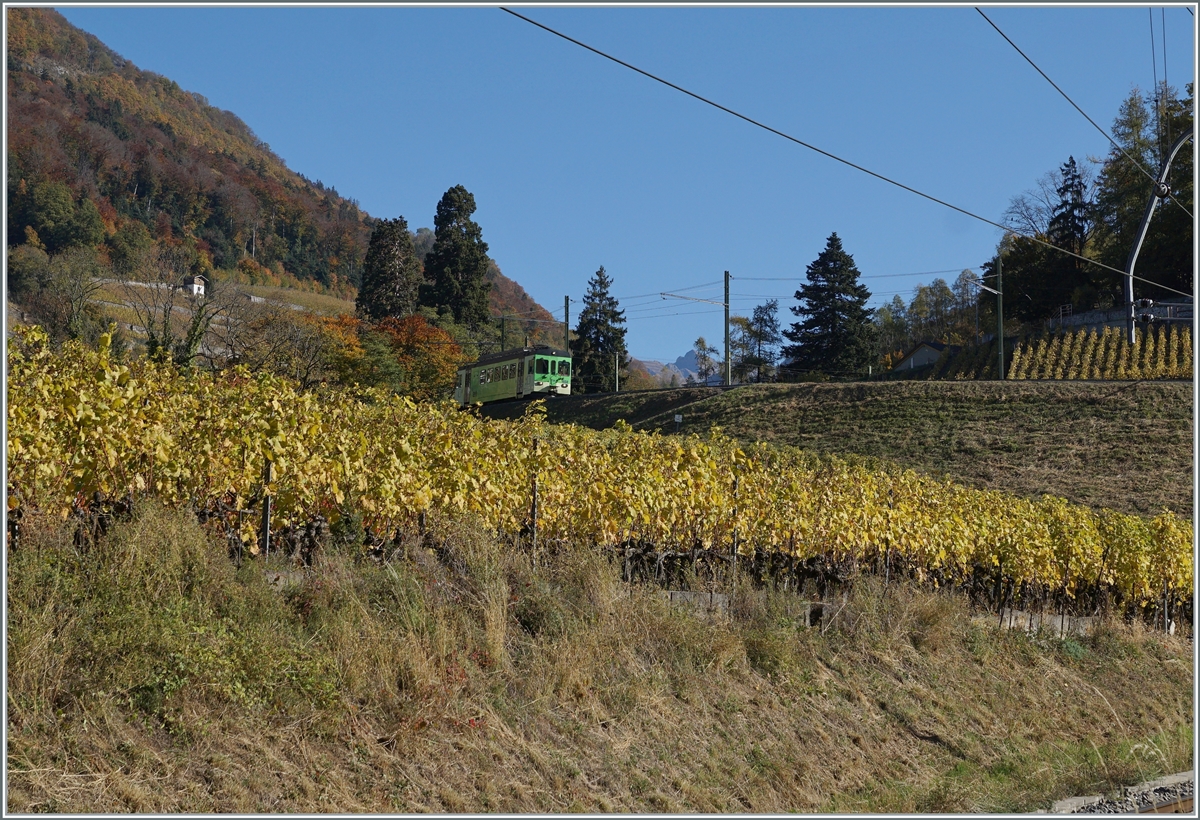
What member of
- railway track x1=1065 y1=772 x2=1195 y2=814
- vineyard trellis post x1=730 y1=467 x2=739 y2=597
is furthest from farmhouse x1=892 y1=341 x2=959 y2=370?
railway track x1=1065 y1=772 x2=1195 y2=814

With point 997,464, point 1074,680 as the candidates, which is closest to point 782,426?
point 997,464

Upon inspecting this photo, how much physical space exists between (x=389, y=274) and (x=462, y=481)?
208ft

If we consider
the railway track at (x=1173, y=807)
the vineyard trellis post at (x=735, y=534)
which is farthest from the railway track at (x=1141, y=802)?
the vineyard trellis post at (x=735, y=534)

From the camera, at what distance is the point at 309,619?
562cm

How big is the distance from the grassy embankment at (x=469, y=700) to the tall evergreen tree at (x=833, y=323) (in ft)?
182

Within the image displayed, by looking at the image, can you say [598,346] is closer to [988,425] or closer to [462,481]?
[988,425]

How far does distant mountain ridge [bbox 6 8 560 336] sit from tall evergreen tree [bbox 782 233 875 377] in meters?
36.8

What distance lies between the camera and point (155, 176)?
83125 mm

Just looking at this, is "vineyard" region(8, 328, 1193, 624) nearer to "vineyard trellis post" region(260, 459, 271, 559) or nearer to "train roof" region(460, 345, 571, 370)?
"vineyard trellis post" region(260, 459, 271, 559)

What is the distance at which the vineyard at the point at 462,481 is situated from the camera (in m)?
5.55

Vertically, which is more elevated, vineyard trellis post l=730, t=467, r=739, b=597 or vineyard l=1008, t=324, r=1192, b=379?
vineyard l=1008, t=324, r=1192, b=379

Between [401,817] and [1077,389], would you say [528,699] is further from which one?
[1077,389]

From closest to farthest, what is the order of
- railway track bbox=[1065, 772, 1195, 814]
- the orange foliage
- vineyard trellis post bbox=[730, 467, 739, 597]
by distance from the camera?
1. railway track bbox=[1065, 772, 1195, 814]
2. vineyard trellis post bbox=[730, 467, 739, 597]
3. the orange foliage

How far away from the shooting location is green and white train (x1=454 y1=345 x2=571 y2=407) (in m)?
40.3
